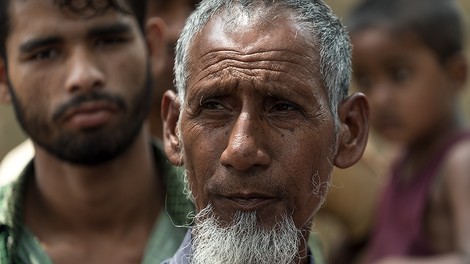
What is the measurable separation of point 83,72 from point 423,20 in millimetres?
2589

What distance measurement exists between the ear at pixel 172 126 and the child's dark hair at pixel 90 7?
71cm

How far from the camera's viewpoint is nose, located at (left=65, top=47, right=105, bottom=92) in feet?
12.8

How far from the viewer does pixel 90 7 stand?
399cm

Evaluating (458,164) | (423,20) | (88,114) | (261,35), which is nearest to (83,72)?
(88,114)

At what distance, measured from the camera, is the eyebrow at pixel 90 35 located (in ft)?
13.0

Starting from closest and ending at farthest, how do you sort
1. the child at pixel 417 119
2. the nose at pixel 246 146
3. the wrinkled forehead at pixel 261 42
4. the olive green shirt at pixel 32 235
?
the nose at pixel 246 146
the wrinkled forehead at pixel 261 42
the olive green shirt at pixel 32 235
the child at pixel 417 119

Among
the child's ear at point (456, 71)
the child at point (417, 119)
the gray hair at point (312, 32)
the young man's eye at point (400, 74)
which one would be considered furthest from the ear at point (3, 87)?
the child's ear at point (456, 71)

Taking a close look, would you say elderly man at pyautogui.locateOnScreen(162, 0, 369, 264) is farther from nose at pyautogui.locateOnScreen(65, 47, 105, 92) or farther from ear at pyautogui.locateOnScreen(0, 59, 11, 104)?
ear at pyautogui.locateOnScreen(0, 59, 11, 104)

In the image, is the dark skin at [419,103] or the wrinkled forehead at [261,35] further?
the dark skin at [419,103]

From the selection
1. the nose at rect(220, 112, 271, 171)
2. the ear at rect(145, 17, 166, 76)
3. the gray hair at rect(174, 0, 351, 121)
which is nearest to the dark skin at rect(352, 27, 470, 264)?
the ear at rect(145, 17, 166, 76)

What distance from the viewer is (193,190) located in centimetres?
321

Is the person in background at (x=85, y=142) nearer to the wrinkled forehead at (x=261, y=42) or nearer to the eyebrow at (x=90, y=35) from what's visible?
the eyebrow at (x=90, y=35)

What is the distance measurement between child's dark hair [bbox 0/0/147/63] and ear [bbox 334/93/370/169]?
1.07m

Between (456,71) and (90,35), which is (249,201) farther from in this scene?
(456,71)
